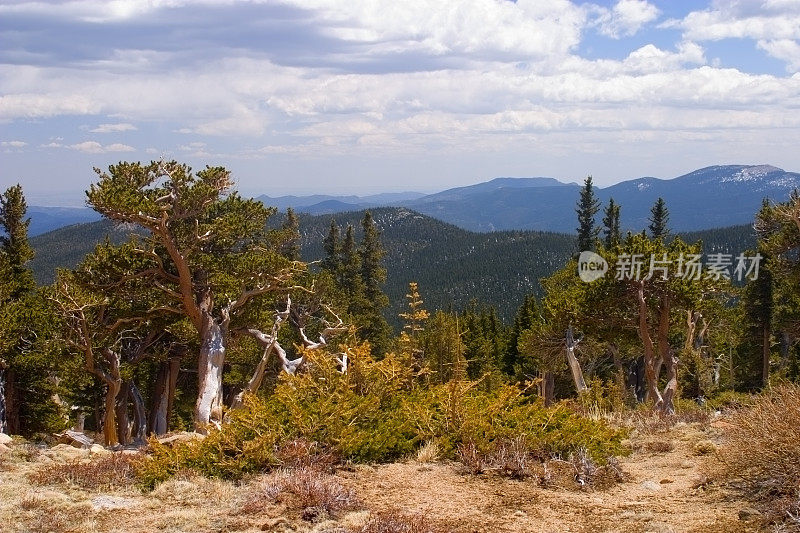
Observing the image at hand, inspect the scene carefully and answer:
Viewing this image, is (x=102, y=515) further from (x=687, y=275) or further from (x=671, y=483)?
(x=687, y=275)

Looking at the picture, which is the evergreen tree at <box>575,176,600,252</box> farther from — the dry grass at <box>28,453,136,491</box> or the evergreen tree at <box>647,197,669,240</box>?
the dry grass at <box>28,453,136,491</box>

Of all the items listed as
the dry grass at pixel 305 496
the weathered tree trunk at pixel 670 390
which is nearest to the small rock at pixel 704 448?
the dry grass at pixel 305 496

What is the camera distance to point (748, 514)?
5.52 metres

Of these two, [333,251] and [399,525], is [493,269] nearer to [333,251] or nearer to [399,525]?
[333,251]

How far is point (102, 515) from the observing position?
Answer: 240 inches

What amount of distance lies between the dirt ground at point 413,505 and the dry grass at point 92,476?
128 mm

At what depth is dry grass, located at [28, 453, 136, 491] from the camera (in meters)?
7.31

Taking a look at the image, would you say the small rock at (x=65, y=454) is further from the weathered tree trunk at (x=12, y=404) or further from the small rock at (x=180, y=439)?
the weathered tree trunk at (x=12, y=404)

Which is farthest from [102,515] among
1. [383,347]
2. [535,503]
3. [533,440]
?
[383,347]

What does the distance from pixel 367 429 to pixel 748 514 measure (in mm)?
4262

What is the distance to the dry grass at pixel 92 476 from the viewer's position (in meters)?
7.31

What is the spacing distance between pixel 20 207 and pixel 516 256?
163 meters

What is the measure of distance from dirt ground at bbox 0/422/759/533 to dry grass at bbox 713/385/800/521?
26 cm

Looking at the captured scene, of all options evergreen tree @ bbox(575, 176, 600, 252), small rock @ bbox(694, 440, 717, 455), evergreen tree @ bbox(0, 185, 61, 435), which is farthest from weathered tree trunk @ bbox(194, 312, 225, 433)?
evergreen tree @ bbox(575, 176, 600, 252)
